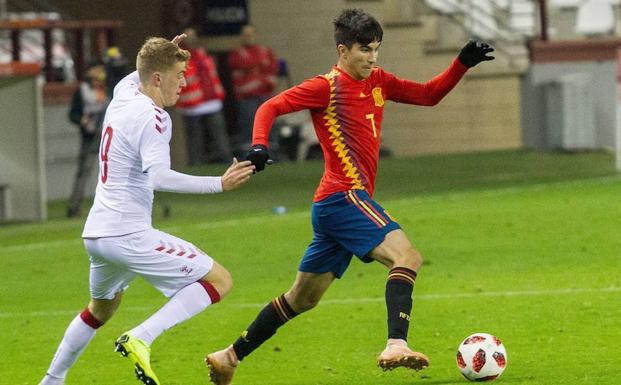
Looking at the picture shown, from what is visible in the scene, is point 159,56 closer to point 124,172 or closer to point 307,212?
point 124,172

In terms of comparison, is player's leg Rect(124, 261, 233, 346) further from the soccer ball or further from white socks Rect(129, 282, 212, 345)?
the soccer ball

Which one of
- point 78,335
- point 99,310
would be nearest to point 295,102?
point 99,310

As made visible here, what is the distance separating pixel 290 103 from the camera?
8.91 metres

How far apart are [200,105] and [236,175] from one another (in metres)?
17.0

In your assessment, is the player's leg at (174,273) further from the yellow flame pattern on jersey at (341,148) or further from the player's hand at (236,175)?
the yellow flame pattern on jersey at (341,148)

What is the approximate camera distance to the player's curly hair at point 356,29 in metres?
8.89

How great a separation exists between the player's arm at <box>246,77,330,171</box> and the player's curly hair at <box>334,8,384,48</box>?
0.26 metres

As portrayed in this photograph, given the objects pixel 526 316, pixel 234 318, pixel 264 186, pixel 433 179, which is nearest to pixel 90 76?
pixel 264 186

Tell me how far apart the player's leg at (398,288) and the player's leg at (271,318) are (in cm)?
42

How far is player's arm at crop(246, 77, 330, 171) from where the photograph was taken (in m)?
8.70

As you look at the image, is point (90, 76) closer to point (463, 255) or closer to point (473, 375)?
point (463, 255)

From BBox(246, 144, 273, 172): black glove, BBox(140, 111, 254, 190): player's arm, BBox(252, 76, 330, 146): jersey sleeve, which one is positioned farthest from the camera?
BBox(252, 76, 330, 146): jersey sleeve

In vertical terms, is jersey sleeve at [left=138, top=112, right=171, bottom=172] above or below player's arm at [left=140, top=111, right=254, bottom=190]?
above

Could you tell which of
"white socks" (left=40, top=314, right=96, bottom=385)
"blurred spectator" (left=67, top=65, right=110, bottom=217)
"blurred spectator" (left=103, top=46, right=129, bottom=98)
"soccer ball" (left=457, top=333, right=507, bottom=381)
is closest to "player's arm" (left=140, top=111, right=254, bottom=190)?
"white socks" (left=40, top=314, right=96, bottom=385)
